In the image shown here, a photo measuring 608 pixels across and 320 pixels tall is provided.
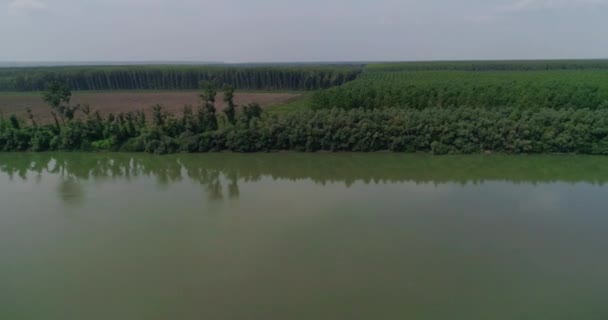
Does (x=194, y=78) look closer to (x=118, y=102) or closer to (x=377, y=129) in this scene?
(x=118, y=102)

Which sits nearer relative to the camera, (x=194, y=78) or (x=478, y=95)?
(x=478, y=95)

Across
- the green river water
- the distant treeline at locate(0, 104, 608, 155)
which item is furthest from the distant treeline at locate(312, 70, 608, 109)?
the green river water

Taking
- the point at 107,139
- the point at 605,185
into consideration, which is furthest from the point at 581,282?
the point at 107,139

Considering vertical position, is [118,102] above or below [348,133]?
above

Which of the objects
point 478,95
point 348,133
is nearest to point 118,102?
point 348,133

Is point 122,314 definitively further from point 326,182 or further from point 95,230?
point 326,182

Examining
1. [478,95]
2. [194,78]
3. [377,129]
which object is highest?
[194,78]

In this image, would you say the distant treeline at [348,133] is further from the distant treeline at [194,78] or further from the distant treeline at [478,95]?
the distant treeline at [194,78]
